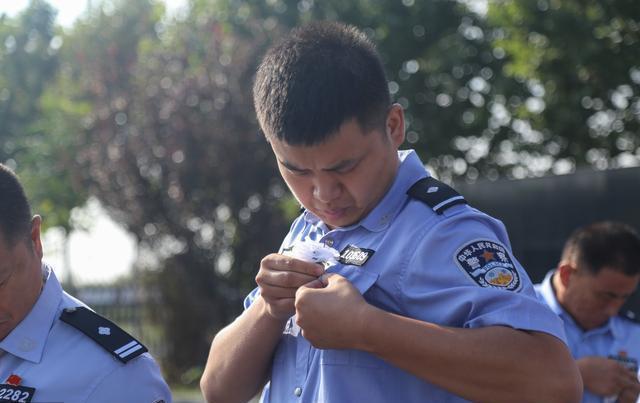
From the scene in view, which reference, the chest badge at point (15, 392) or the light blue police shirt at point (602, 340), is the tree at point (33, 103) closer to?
the light blue police shirt at point (602, 340)

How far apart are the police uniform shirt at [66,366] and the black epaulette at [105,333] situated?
0.01 metres

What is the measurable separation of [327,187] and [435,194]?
25cm

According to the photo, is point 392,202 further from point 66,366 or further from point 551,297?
point 551,297

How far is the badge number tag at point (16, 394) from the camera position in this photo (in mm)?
2432

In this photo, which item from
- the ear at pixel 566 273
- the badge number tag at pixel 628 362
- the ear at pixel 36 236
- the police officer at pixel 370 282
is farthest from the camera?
the ear at pixel 566 273

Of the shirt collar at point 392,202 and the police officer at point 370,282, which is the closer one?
the police officer at point 370,282

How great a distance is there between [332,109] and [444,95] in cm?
1337

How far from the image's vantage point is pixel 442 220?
6.84 ft

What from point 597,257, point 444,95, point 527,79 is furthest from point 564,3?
point 597,257

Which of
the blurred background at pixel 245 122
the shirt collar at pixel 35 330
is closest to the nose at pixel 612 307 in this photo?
the shirt collar at pixel 35 330

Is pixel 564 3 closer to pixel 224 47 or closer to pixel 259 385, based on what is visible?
pixel 224 47

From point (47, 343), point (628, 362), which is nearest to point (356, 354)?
point (47, 343)

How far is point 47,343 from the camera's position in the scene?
2590 millimetres

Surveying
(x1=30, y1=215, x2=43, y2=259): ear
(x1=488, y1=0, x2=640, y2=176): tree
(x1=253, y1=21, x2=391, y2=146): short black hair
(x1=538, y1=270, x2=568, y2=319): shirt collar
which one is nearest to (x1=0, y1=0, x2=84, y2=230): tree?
(x1=488, y1=0, x2=640, y2=176): tree
